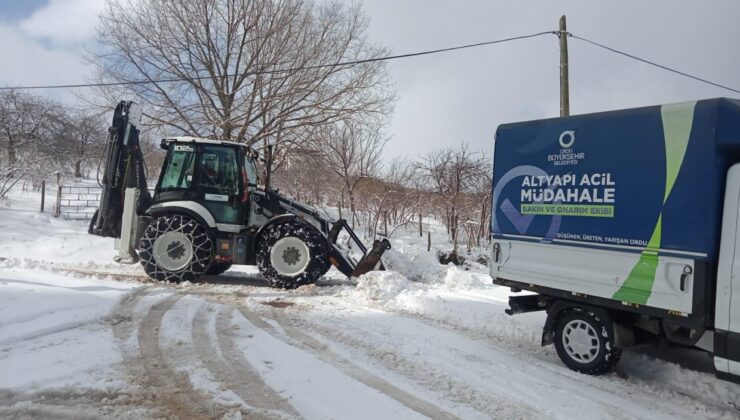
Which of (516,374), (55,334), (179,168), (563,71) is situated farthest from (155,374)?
(563,71)

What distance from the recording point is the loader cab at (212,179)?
30.3 feet

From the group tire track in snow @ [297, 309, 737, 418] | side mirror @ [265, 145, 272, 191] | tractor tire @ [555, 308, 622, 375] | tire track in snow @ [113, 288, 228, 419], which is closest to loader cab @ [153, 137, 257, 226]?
side mirror @ [265, 145, 272, 191]

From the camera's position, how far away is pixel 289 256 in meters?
8.98

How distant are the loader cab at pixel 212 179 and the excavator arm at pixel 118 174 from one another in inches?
39.2

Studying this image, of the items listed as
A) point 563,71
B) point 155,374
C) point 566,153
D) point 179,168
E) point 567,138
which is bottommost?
point 155,374

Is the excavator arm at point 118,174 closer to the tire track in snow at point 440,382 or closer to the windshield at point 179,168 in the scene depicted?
the windshield at point 179,168

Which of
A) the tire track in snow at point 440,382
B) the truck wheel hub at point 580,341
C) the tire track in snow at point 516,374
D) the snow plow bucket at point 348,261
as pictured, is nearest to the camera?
the tire track in snow at point 440,382

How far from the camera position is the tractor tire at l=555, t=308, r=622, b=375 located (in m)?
4.75

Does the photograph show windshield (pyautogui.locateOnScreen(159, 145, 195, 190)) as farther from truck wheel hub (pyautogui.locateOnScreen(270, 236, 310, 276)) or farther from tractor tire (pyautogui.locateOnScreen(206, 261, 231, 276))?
truck wheel hub (pyautogui.locateOnScreen(270, 236, 310, 276))

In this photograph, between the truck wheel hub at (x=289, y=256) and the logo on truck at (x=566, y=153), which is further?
the truck wheel hub at (x=289, y=256)

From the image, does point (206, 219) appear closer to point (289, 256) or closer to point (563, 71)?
point (289, 256)

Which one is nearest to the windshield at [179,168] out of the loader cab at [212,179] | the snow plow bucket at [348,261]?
the loader cab at [212,179]

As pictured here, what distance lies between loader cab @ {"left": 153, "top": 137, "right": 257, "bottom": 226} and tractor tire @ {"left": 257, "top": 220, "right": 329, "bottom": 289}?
907 mm

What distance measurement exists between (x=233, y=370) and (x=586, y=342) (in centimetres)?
362
